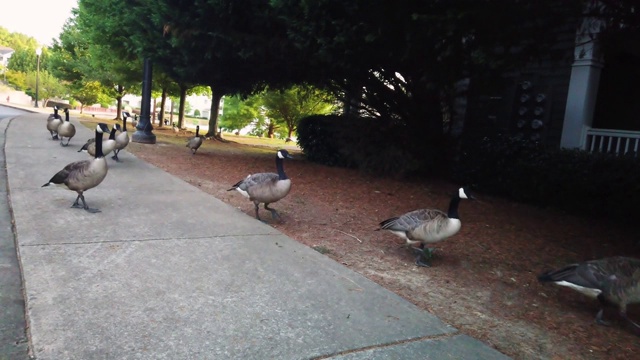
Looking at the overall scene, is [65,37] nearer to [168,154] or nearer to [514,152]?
[168,154]

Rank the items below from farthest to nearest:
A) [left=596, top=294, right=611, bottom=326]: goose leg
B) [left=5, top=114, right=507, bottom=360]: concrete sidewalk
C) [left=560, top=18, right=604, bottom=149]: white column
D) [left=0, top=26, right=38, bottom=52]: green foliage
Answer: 1. [left=0, top=26, right=38, bottom=52]: green foliage
2. [left=560, top=18, right=604, bottom=149]: white column
3. [left=596, top=294, right=611, bottom=326]: goose leg
4. [left=5, top=114, right=507, bottom=360]: concrete sidewalk

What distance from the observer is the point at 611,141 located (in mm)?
9977

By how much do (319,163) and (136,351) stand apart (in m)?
11.1

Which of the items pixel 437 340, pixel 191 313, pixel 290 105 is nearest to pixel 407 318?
pixel 437 340

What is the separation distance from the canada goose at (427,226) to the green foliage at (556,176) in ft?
15.4

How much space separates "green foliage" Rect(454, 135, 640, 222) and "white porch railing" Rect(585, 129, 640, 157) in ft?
3.87

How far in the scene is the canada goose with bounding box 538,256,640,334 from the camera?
3.88m

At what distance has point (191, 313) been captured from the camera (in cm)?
337

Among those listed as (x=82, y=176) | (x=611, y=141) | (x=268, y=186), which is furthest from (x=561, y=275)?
(x=611, y=141)

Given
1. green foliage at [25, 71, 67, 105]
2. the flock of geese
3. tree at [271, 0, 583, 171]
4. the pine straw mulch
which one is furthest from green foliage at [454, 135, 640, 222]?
green foliage at [25, 71, 67, 105]

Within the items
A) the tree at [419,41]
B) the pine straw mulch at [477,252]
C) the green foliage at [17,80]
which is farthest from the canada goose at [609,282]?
the green foliage at [17,80]

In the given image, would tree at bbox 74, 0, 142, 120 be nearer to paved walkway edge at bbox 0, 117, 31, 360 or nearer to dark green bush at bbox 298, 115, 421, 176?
dark green bush at bbox 298, 115, 421, 176

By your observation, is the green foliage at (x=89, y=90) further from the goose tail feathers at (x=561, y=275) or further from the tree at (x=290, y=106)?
the goose tail feathers at (x=561, y=275)

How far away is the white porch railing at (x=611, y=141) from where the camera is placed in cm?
939
